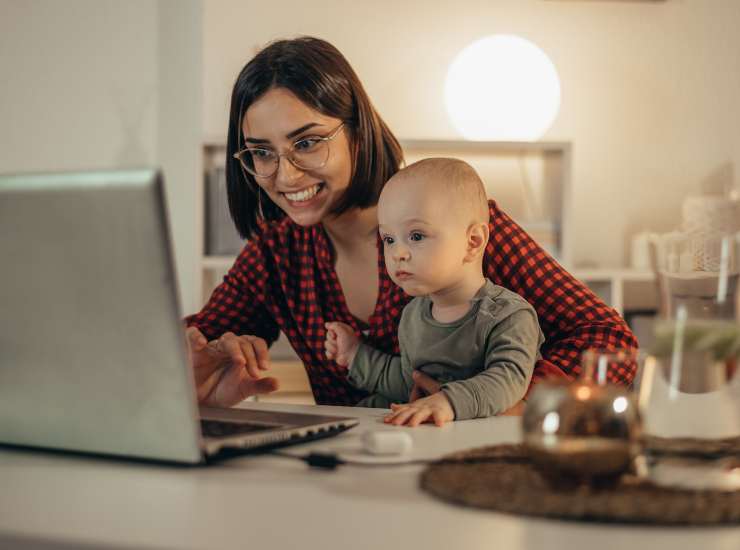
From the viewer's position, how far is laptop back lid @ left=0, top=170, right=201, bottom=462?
2.34ft

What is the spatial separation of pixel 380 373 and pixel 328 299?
1.07 feet

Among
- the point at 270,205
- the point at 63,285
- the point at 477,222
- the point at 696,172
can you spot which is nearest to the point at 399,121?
the point at 696,172

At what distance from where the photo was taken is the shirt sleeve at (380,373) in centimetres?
142

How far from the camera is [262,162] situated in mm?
1635

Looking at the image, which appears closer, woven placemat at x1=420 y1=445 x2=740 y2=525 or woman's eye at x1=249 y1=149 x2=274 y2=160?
woven placemat at x1=420 y1=445 x2=740 y2=525

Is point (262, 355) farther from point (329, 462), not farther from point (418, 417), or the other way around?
point (329, 462)

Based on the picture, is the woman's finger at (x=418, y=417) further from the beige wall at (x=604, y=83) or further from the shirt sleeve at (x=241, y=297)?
the beige wall at (x=604, y=83)

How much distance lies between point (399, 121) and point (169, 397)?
2.71m

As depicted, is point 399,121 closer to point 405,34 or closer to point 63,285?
point 405,34

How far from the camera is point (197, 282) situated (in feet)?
10.1

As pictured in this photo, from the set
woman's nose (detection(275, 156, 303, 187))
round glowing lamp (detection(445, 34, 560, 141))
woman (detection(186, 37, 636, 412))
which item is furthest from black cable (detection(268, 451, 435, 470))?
round glowing lamp (detection(445, 34, 560, 141))

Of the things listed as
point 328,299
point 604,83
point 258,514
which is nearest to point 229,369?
point 328,299

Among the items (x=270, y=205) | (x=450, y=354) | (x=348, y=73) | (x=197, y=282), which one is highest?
(x=348, y=73)

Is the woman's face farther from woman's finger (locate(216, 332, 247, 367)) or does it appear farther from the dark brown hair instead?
woman's finger (locate(216, 332, 247, 367))
